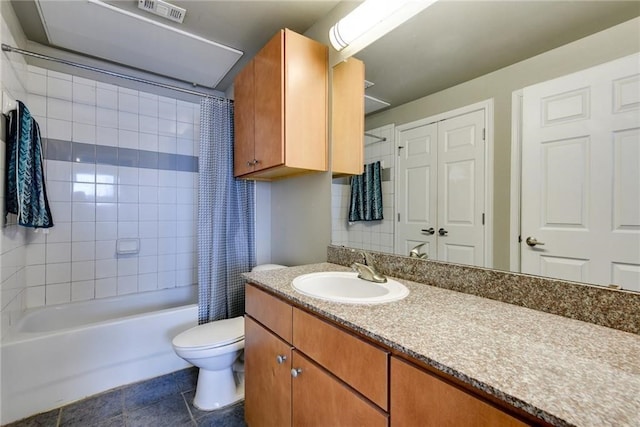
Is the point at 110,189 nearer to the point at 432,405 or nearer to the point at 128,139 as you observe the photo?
the point at 128,139

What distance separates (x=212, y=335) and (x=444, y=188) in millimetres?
1529

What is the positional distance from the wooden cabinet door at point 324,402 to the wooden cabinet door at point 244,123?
129 cm

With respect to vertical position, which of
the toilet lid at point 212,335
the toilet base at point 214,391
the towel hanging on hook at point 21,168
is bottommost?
the toilet base at point 214,391

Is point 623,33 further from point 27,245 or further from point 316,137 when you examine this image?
point 27,245

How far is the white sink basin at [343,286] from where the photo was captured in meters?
1.09

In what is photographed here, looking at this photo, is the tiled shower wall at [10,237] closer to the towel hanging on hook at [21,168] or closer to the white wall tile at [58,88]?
the towel hanging on hook at [21,168]

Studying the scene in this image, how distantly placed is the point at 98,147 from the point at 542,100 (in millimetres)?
2871

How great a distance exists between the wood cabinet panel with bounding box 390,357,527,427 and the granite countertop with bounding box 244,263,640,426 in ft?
0.13

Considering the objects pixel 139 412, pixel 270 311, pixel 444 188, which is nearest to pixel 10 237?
pixel 139 412

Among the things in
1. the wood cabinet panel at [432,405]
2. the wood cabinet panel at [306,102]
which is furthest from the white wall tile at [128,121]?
the wood cabinet panel at [432,405]

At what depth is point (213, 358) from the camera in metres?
1.55

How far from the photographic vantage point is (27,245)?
6.40 ft

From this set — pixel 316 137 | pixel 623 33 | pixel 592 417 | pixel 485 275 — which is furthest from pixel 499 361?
pixel 316 137

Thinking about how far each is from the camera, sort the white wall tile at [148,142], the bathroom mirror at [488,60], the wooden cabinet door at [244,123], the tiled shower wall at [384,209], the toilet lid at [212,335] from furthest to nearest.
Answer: the white wall tile at [148,142] < the wooden cabinet door at [244,123] < the toilet lid at [212,335] < the tiled shower wall at [384,209] < the bathroom mirror at [488,60]
